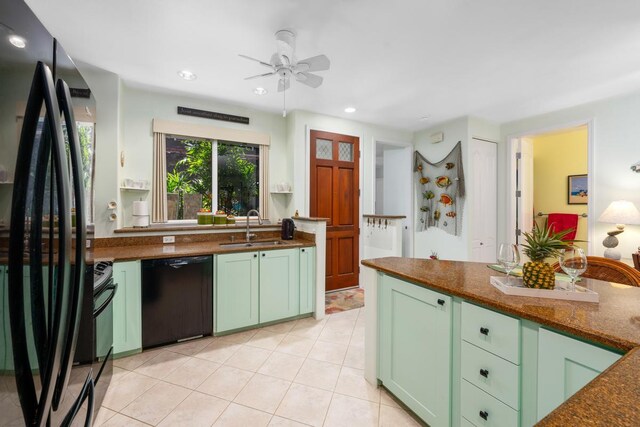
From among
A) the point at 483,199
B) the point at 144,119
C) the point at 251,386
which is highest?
the point at 144,119

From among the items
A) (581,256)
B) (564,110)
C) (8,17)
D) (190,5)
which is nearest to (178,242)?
(190,5)

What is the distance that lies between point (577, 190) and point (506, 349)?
502 centimetres

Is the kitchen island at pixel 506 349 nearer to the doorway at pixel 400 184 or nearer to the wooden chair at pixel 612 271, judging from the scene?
the wooden chair at pixel 612 271

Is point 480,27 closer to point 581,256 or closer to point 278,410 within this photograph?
point 581,256

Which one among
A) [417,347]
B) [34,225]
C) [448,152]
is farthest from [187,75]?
[448,152]

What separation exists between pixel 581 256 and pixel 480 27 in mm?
1775

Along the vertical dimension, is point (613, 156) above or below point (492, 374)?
above

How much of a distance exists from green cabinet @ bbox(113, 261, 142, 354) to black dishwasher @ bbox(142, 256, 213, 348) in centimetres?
4

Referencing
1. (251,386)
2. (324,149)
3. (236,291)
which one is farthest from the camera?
(324,149)

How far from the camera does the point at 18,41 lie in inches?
22.0

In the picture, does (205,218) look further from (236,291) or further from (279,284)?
(279,284)

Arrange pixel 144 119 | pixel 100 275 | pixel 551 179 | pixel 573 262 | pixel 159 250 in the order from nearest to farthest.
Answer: pixel 573 262 → pixel 100 275 → pixel 159 250 → pixel 144 119 → pixel 551 179

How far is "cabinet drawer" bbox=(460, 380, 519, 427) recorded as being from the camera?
1.17 m

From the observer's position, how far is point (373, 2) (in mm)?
1828
